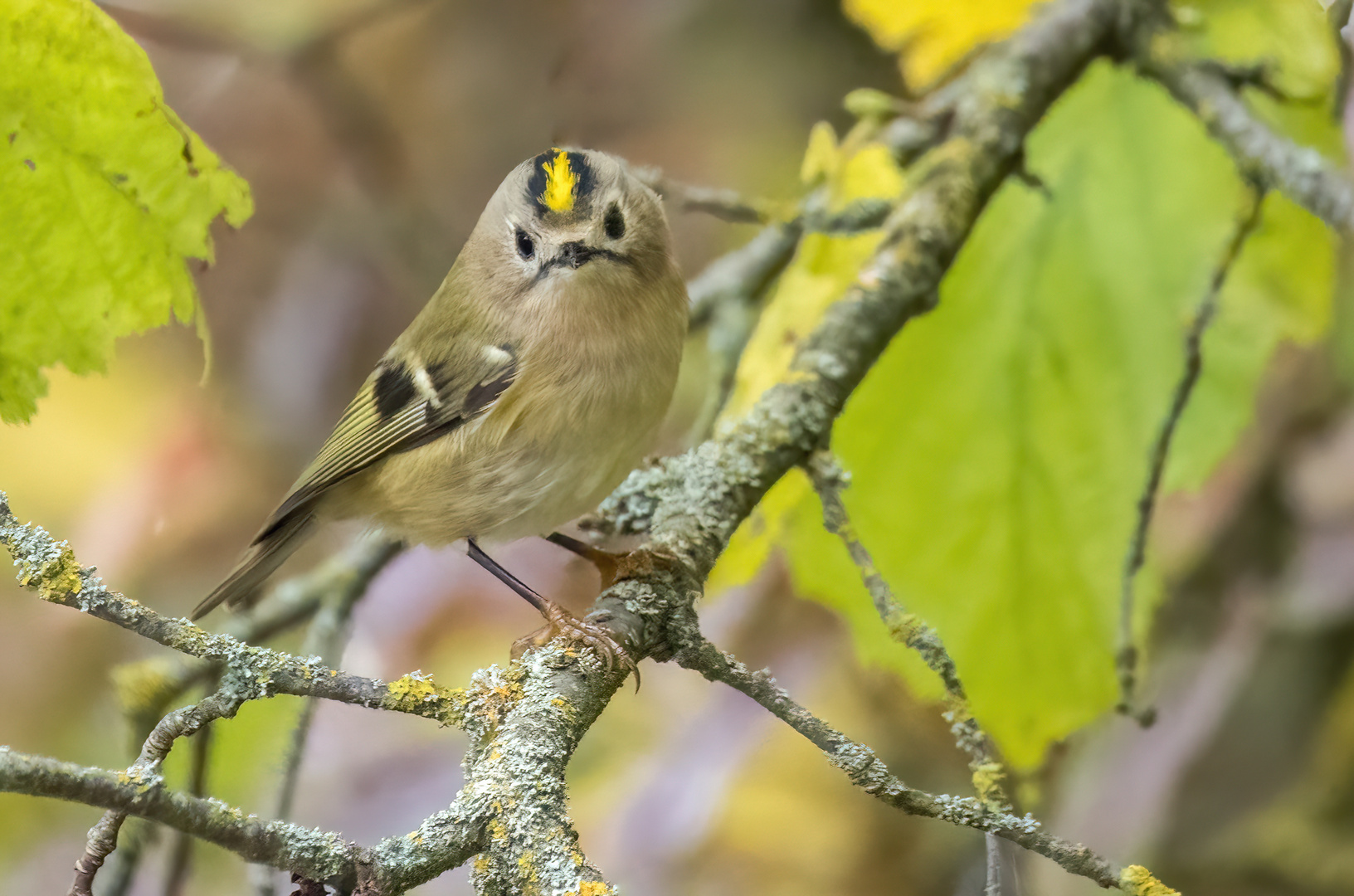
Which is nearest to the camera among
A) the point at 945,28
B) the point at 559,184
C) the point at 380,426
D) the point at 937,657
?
the point at 937,657

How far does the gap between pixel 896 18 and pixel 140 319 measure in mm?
574

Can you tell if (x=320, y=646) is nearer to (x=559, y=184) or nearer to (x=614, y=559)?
(x=614, y=559)

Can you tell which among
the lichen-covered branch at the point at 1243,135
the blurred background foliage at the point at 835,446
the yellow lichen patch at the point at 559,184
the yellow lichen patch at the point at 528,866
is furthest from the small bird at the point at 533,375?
the lichen-covered branch at the point at 1243,135

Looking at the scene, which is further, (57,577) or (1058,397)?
(1058,397)

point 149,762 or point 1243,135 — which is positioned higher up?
point 1243,135

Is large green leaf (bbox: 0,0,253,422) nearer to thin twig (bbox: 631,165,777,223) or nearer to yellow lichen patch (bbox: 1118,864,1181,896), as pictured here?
thin twig (bbox: 631,165,777,223)

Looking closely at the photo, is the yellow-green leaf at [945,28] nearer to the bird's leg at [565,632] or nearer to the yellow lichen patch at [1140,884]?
the bird's leg at [565,632]

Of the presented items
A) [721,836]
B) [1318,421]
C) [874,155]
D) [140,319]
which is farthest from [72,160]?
[1318,421]

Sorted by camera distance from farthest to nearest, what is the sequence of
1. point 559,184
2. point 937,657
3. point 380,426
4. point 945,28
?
point 945,28
point 380,426
point 559,184
point 937,657

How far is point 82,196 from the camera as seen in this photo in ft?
1.54

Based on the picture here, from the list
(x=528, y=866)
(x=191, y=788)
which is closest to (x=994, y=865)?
(x=528, y=866)

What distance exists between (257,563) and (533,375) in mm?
281

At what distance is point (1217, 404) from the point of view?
74 cm

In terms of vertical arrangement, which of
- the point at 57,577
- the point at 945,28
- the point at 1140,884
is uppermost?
the point at 945,28
